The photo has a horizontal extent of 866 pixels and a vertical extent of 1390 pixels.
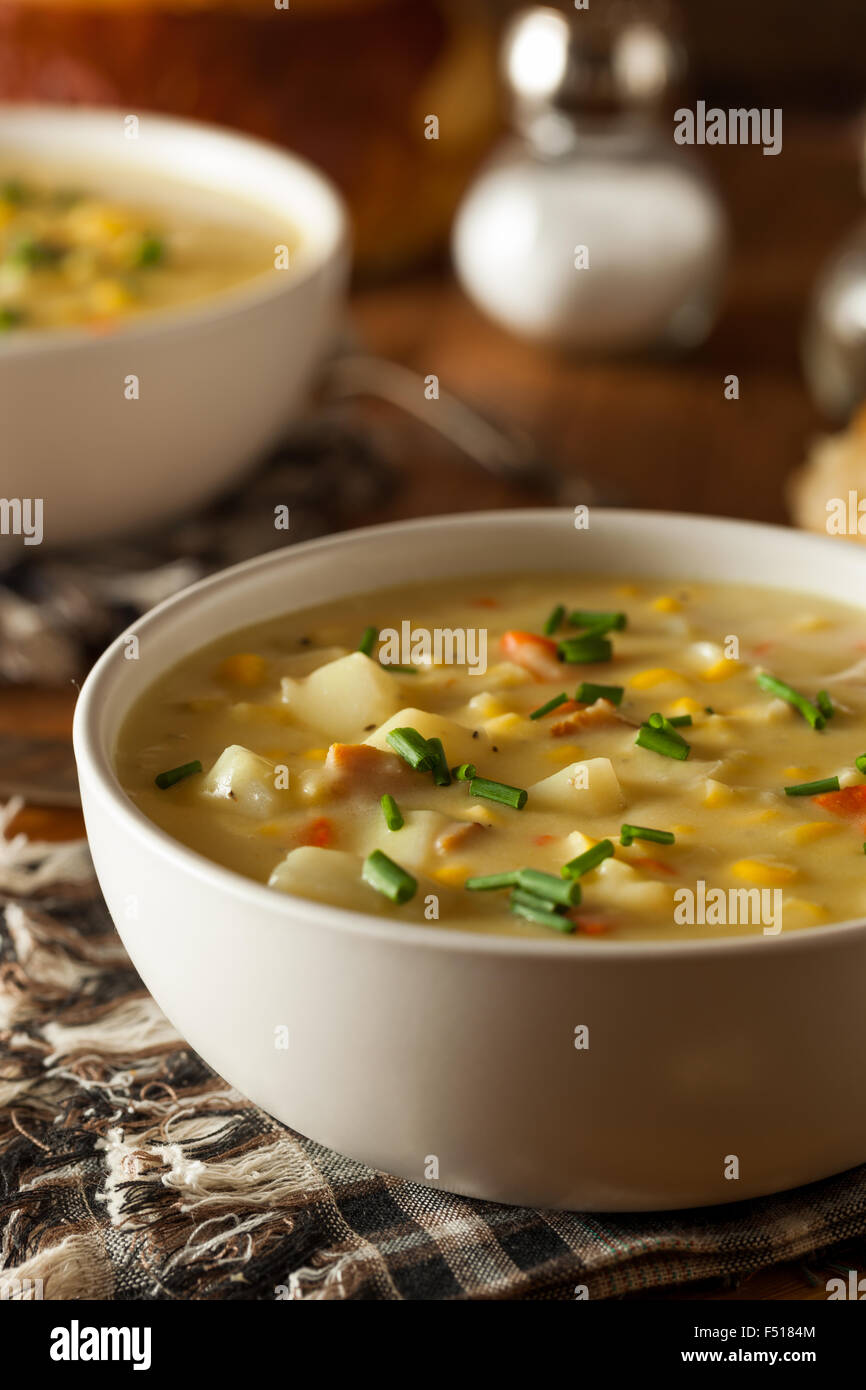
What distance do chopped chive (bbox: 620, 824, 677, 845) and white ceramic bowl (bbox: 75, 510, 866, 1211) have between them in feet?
0.60

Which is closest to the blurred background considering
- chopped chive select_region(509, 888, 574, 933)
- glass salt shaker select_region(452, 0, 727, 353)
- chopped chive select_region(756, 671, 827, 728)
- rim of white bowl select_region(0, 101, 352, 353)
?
glass salt shaker select_region(452, 0, 727, 353)

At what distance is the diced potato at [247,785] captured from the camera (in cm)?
176

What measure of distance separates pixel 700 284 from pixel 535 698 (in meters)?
2.31

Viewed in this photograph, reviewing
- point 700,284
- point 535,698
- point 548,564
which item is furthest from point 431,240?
point 535,698

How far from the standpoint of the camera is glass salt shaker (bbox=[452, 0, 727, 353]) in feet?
Result: 12.8

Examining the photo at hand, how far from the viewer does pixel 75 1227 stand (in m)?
1.68

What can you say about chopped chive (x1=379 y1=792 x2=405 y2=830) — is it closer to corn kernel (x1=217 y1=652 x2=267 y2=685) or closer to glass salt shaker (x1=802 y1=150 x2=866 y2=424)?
corn kernel (x1=217 y1=652 x2=267 y2=685)

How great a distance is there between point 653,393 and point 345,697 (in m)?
2.21

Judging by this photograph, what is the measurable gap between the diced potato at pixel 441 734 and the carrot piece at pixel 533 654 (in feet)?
0.65

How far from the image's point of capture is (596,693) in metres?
1.98

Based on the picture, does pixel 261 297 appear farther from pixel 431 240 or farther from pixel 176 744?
pixel 431 240

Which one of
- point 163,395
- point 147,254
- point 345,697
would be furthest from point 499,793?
point 147,254

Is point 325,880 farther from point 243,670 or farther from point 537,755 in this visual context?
point 243,670

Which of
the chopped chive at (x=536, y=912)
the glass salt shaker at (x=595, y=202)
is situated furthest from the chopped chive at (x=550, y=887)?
the glass salt shaker at (x=595, y=202)
